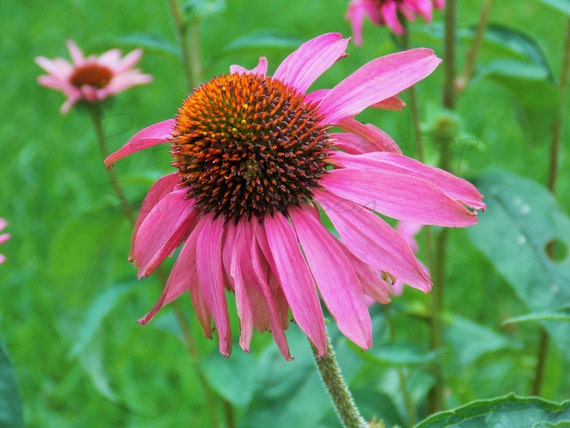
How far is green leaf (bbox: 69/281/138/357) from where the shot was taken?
134 cm

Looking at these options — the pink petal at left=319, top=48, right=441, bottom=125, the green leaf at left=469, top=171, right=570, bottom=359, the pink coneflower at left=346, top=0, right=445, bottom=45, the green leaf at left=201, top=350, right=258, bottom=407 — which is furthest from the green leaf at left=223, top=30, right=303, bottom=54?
the pink petal at left=319, top=48, right=441, bottom=125

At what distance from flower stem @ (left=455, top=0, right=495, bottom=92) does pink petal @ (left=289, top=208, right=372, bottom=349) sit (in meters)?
0.73

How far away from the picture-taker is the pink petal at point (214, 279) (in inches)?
29.0

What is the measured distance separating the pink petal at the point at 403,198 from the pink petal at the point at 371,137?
0.08 metres

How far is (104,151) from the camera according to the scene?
1367mm

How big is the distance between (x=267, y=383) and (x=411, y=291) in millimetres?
300

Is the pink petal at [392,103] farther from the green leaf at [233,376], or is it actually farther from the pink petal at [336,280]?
the green leaf at [233,376]

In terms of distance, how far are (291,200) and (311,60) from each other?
0.15m

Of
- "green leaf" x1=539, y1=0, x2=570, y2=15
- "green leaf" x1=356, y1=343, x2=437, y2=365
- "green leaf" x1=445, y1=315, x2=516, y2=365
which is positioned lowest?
"green leaf" x1=445, y1=315, x2=516, y2=365

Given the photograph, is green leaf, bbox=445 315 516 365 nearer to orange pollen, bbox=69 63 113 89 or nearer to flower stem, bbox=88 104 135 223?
flower stem, bbox=88 104 135 223

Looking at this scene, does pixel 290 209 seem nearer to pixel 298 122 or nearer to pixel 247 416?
pixel 298 122

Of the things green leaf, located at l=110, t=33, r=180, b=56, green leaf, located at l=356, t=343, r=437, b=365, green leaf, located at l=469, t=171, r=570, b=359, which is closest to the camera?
green leaf, located at l=356, t=343, r=437, b=365

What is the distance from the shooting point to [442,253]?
4.61 feet

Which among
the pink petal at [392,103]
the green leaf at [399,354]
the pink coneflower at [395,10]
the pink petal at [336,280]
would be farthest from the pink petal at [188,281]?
the pink coneflower at [395,10]
